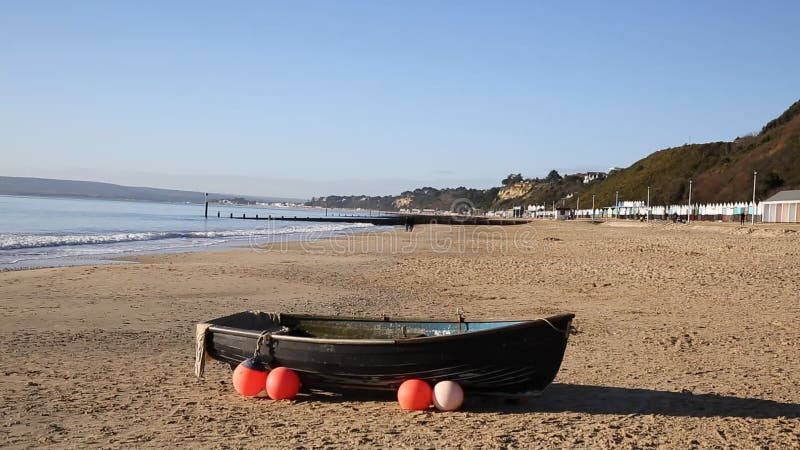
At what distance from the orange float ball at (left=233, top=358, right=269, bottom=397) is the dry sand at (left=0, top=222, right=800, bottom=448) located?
0.43 feet

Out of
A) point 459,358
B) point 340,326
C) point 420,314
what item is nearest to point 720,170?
point 420,314

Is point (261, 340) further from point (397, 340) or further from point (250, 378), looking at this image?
point (397, 340)

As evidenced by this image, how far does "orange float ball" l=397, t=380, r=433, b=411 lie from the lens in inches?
284

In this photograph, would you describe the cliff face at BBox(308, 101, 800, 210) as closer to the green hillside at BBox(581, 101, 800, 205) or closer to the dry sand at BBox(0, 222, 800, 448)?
the green hillside at BBox(581, 101, 800, 205)

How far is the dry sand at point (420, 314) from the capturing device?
21.2 feet

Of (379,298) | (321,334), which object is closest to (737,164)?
(379,298)

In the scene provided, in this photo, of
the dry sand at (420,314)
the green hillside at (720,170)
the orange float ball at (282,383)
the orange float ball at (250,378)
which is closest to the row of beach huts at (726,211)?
the green hillside at (720,170)

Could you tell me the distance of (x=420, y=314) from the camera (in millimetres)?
13406

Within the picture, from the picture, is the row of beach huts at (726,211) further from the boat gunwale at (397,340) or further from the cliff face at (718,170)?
the boat gunwale at (397,340)

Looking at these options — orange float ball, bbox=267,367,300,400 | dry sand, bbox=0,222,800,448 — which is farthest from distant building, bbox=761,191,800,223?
orange float ball, bbox=267,367,300,400

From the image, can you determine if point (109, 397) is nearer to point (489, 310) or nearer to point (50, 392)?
point (50, 392)

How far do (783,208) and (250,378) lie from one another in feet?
187

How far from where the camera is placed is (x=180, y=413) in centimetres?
705

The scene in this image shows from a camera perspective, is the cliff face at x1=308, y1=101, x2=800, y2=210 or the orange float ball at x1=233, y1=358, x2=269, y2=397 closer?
the orange float ball at x1=233, y1=358, x2=269, y2=397
